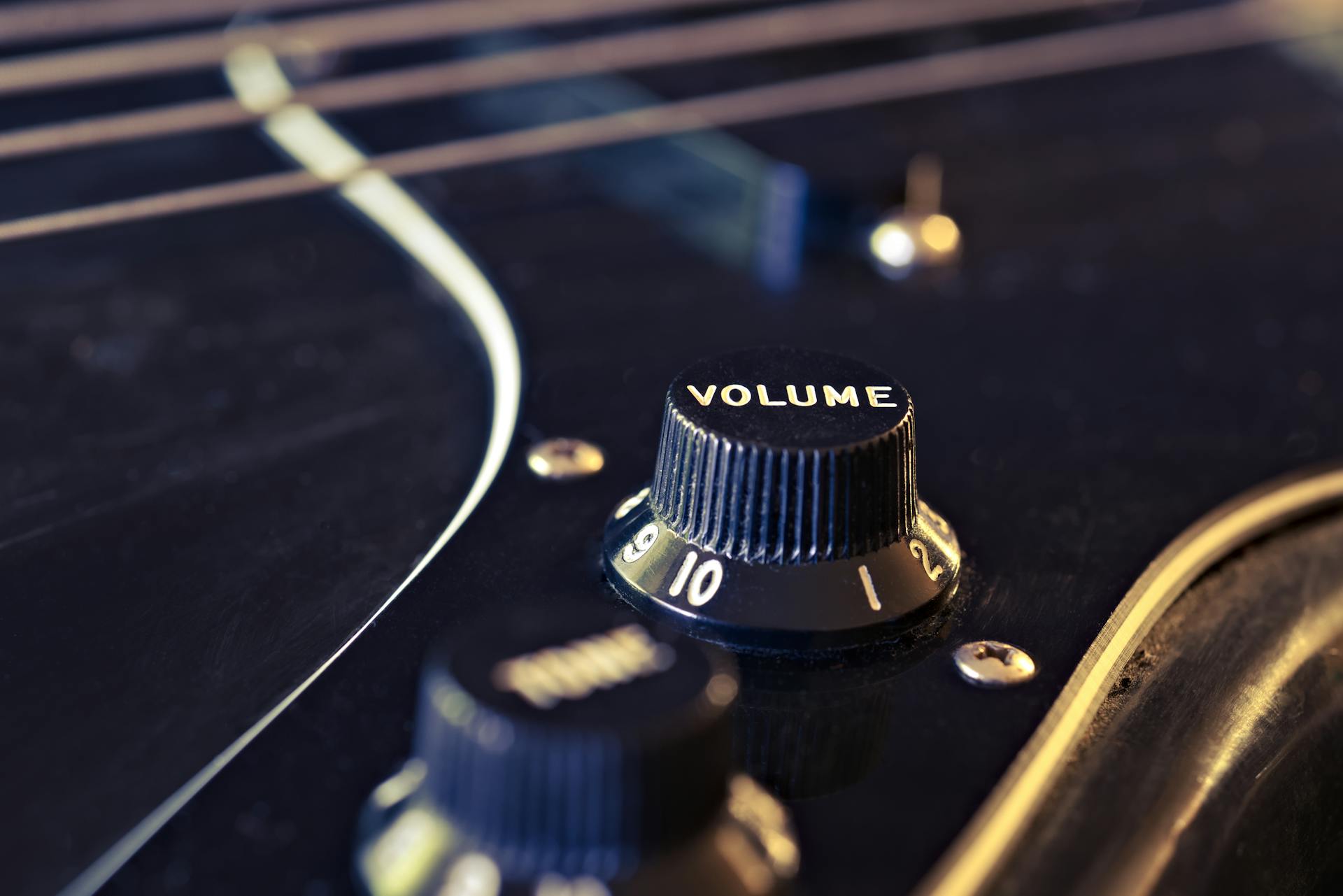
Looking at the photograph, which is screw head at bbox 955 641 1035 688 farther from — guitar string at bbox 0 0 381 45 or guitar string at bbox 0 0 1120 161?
guitar string at bbox 0 0 381 45

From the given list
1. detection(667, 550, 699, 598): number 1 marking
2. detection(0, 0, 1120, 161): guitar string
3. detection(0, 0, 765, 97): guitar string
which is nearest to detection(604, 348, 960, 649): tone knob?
detection(667, 550, 699, 598): number 1 marking

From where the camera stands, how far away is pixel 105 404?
0.82 m

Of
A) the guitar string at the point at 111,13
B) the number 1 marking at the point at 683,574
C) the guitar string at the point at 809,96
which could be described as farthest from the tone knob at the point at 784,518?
the guitar string at the point at 111,13

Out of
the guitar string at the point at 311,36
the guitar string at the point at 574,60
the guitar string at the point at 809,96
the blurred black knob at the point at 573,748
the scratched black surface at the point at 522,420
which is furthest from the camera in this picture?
the guitar string at the point at 311,36

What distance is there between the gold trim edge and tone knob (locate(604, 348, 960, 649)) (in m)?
0.07

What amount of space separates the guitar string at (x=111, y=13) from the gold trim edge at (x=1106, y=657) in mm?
1037

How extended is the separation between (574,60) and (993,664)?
85 cm

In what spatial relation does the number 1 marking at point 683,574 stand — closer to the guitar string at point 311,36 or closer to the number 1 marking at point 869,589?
the number 1 marking at point 869,589

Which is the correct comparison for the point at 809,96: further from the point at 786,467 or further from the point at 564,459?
the point at 786,467

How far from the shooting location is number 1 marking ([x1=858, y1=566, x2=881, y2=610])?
1.90 feet

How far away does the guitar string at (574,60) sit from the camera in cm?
121

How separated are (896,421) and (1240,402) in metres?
0.38

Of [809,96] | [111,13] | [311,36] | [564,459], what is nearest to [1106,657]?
[564,459]

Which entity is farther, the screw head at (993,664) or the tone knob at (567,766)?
the screw head at (993,664)
